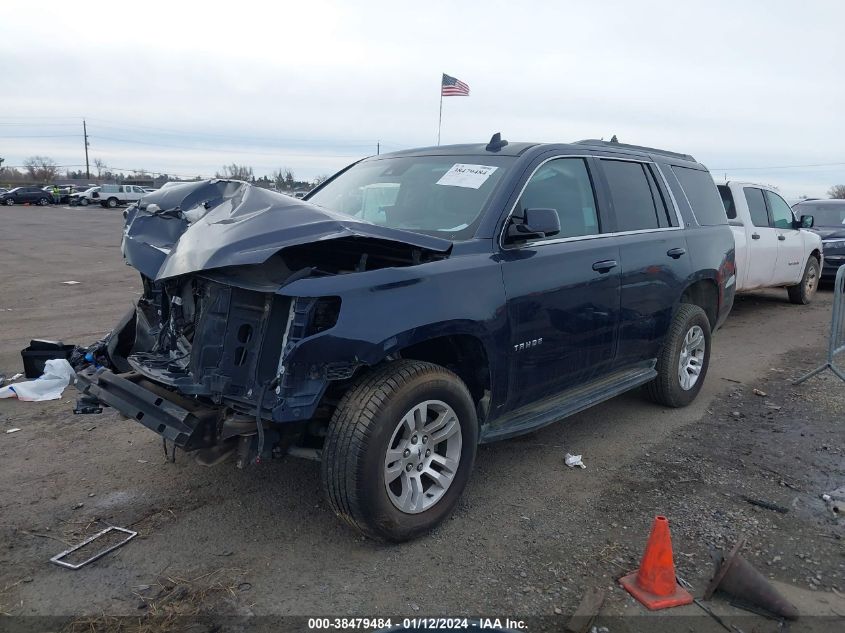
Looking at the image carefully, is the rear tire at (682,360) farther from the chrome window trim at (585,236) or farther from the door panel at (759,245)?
the door panel at (759,245)

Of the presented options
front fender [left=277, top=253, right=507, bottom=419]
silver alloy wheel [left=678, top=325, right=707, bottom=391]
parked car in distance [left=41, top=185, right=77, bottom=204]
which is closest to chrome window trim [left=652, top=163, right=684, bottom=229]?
silver alloy wheel [left=678, top=325, right=707, bottom=391]

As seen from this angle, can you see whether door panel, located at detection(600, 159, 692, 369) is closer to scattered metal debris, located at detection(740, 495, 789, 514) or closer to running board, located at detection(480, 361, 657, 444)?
running board, located at detection(480, 361, 657, 444)

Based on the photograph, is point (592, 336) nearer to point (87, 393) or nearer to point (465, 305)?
point (465, 305)

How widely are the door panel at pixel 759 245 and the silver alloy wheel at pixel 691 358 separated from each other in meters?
4.34

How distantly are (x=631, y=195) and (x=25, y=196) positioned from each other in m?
56.5

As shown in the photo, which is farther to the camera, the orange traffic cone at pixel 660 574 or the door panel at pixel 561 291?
the door panel at pixel 561 291

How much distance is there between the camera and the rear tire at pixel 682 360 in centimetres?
542

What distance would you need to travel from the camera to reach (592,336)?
14.6 feet

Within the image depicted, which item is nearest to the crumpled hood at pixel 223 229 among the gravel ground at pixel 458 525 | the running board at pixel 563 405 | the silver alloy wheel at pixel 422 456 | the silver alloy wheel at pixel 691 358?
the silver alloy wheel at pixel 422 456

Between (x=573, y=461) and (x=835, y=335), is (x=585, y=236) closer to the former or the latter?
(x=573, y=461)

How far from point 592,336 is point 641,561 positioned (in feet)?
5.35

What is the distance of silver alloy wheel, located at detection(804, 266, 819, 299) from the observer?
1138cm

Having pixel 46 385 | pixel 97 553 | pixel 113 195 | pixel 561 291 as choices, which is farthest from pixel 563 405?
pixel 113 195

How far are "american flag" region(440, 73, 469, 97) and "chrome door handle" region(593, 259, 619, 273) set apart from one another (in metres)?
10.8
